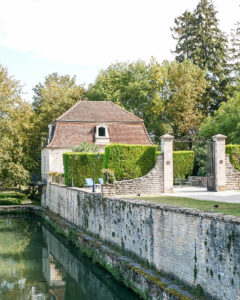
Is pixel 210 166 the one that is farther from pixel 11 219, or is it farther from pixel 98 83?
pixel 98 83

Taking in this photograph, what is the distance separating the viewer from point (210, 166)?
19.8 metres

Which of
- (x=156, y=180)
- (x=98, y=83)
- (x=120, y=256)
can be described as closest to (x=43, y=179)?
(x=98, y=83)

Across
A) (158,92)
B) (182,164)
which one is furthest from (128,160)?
(158,92)

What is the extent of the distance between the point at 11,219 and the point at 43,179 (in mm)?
5506

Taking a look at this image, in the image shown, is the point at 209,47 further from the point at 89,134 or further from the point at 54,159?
the point at 54,159

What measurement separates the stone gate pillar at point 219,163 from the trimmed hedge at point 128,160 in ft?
9.55

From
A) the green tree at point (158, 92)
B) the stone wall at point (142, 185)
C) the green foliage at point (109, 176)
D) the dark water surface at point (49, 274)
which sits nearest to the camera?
the dark water surface at point (49, 274)

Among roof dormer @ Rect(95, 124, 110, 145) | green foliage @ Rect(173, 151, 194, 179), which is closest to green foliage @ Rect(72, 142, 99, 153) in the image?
roof dormer @ Rect(95, 124, 110, 145)

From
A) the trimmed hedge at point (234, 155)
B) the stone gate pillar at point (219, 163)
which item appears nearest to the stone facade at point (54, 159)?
the trimmed hedge at point (234, 155)

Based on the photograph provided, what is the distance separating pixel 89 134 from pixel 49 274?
18.3m

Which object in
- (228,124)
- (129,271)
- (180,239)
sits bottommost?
(129,271)

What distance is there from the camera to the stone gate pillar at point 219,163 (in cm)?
1933

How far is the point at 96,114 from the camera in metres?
35.1

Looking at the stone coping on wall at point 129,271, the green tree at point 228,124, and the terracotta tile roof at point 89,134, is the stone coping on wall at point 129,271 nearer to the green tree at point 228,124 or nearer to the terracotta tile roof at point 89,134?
the terracotta tile roof at point 89,134
